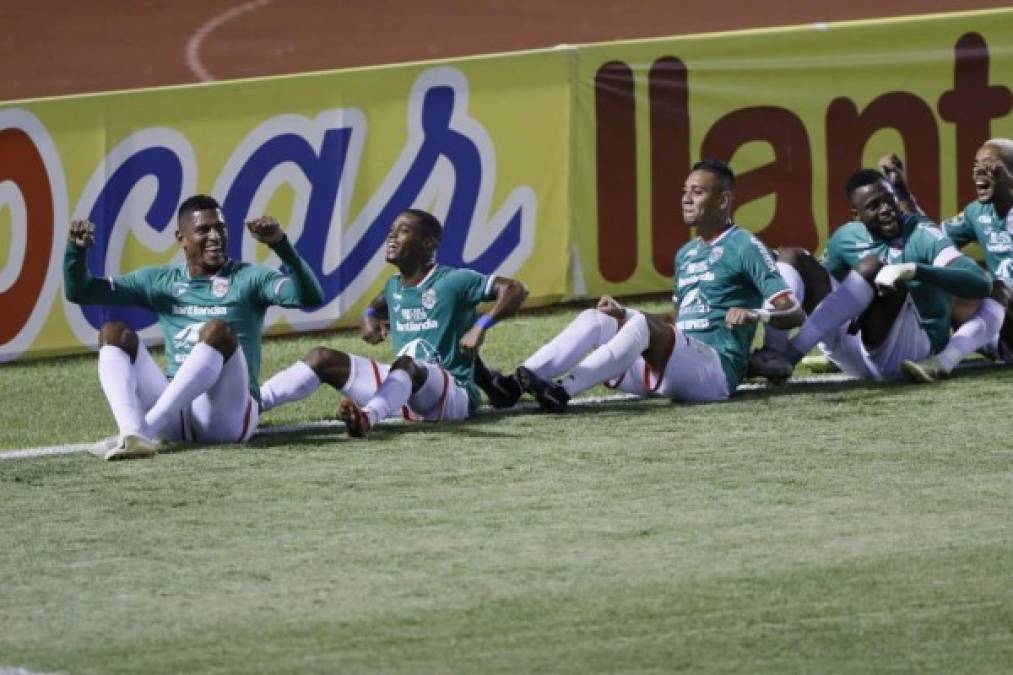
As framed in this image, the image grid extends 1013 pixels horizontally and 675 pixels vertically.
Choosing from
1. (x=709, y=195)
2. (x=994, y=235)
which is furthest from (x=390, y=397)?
(x=994, y=235)

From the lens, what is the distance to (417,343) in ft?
36.6

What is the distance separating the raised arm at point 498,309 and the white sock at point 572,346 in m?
0.49

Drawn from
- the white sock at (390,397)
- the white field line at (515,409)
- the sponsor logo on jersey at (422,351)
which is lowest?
the white field line at (515,409)

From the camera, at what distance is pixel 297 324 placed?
14.1m

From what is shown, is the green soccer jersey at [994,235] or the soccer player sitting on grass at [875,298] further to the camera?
the green soccer jersey at [994,235]

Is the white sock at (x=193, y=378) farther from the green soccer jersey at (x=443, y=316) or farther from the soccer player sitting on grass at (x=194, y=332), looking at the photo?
the green soccer jersey at (x=443, y=316)

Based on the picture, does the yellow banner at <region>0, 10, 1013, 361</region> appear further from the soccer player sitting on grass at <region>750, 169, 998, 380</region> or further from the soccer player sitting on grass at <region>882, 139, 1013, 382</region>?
the soccer player sitting on grass at <region>750, 169, 998, 380</region>

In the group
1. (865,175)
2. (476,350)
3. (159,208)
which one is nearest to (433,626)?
(476,350)

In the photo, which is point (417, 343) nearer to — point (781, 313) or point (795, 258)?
point (781, 313)

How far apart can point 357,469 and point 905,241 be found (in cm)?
354

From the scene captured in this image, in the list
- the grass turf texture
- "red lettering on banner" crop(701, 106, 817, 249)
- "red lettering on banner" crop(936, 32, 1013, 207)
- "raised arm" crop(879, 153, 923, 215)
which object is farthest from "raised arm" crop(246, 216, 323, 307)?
"red lettering on banner" crop(936, 32, 1013, 207)

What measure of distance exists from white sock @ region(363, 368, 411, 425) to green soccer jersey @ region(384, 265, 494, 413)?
405 mm

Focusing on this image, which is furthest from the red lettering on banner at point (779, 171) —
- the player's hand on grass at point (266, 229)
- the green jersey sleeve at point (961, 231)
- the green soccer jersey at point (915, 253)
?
the player's hand on grass at point (266, 229)

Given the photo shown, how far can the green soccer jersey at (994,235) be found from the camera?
12.5 metres
